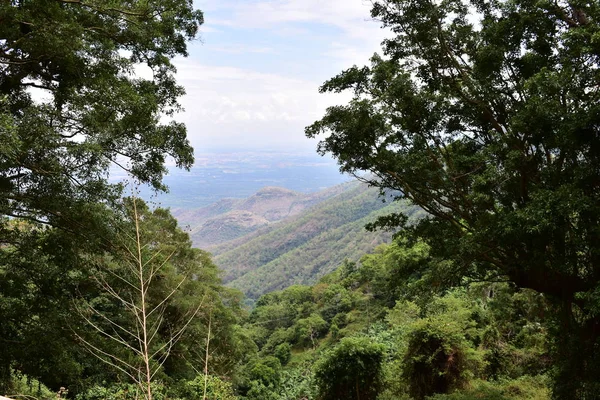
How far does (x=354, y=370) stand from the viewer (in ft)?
33.6

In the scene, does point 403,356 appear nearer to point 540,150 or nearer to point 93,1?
point 540,150

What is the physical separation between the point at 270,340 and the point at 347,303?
29.5ft

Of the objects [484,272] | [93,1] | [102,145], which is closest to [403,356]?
[484,272]

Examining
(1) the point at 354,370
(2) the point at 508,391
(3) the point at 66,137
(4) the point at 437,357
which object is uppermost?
(3) the point at 66,137

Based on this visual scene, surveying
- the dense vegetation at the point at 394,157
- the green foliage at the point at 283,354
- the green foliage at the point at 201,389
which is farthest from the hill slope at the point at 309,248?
the dense vegetation at the point at 394,157

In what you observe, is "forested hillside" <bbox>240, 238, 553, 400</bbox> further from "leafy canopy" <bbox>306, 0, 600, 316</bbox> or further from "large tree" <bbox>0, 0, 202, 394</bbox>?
"large tree" <bbox>0, 0, 202, 394</bbox>

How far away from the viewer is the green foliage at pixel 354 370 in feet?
33.4

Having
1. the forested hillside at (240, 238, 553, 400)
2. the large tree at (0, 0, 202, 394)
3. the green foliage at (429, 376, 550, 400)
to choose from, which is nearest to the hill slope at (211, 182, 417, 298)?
the forested hillside at (240, 238, 553, 400)

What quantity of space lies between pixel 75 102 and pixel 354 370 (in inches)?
356

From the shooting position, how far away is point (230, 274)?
9950cm

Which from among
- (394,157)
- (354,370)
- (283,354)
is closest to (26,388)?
(354,370)

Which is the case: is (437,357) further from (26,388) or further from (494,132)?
(26,388)

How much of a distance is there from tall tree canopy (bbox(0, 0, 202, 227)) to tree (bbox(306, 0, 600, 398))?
3.21 meters

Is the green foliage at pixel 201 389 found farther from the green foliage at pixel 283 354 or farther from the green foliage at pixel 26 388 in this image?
the green foliage at pixel 283 354
